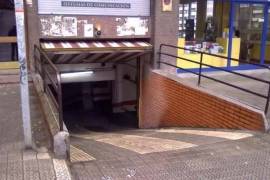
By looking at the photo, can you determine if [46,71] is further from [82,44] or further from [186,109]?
[186,109]

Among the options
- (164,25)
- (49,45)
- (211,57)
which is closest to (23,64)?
(49,45)

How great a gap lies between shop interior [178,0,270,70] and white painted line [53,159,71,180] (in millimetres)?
7932

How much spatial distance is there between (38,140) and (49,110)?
0.90 metres

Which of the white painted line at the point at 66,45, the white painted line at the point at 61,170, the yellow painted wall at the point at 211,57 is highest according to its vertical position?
the white painted line at the point at 66,45

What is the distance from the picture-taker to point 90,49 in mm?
9391

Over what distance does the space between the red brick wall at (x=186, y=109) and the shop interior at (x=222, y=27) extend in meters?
2.23

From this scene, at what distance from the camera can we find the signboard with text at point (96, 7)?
359 inches

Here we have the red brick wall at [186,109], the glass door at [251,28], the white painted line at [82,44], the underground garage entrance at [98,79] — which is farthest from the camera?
the glass door at [251,28]

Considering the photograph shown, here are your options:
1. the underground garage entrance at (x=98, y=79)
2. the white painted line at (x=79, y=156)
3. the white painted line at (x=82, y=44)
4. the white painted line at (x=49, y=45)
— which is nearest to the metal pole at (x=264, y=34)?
the underground garage entrance at (x=98, y=79)

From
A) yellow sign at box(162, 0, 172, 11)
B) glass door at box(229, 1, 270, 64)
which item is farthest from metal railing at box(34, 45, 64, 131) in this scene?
glass door at box(229, 1, 270, 64)

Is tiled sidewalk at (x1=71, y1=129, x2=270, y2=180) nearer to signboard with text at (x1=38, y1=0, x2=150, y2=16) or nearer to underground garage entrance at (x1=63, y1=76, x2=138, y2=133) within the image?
signboard with text at (x1=38, y1=0, x2=150, y2=16)

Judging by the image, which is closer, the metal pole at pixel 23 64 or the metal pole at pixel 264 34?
the metal pole at pixel 23 64

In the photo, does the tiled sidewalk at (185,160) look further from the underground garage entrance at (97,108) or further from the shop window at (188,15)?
the shop window at (188,15)

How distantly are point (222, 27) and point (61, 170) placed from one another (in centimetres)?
977
